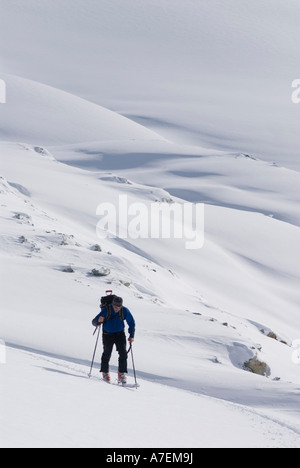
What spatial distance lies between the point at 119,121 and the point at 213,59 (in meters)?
74.6

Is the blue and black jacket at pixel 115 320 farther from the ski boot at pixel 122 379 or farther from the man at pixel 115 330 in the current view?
the ski boot at pixel 122 379

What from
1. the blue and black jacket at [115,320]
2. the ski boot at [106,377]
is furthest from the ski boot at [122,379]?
the blue and black jacket at [115,320]

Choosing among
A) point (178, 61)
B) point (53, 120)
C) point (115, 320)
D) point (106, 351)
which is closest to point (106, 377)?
point (106, 351)

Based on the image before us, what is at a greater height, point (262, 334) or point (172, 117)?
point (172, 117)

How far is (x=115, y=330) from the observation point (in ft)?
38.0

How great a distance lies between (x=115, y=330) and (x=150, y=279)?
9.15m

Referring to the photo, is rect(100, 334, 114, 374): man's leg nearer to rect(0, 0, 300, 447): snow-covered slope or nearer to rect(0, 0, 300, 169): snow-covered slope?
rect(0, 0, 300, 447): snow-covered slope

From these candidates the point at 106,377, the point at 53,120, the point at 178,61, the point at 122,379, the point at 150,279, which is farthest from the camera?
the point at 178,61

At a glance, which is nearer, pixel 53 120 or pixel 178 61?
pixel 53 120

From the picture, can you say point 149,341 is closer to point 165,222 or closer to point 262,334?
point 262,334

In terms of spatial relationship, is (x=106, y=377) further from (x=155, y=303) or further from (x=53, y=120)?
(x=53, y=120)

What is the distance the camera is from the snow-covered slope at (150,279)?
9461 mm
